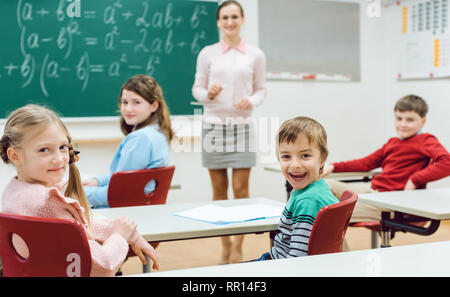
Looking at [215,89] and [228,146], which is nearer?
[215,89]

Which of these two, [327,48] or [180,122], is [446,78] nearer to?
[327,48]

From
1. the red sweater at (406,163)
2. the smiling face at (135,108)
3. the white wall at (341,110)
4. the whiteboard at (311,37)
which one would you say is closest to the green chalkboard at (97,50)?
the white wall at (341,110)

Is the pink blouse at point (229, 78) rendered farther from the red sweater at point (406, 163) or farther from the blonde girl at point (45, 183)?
the blonde girl at point (45, 183)

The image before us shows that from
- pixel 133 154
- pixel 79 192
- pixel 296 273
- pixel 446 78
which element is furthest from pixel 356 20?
pixel 296 273

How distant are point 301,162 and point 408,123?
1613 millimetres

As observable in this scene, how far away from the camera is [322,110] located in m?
5.08

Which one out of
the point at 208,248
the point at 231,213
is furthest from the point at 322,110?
the point at 231,213

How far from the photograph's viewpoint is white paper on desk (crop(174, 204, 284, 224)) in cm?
169

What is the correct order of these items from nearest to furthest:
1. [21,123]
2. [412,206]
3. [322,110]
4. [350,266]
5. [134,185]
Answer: [350,266] → [21,123] → [412,206] → [134,185] → [322,110]

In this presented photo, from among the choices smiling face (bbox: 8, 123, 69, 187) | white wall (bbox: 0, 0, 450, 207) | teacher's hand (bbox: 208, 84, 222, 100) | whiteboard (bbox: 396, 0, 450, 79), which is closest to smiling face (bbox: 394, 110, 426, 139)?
teacher's hand (bbox: 208, 84, 222, 100)

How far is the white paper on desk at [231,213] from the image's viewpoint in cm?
169

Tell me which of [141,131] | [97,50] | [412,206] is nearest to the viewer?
[412,206]

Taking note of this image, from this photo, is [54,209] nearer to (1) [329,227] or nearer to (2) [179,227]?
(2) [179,227]

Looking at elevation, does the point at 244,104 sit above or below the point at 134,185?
above
